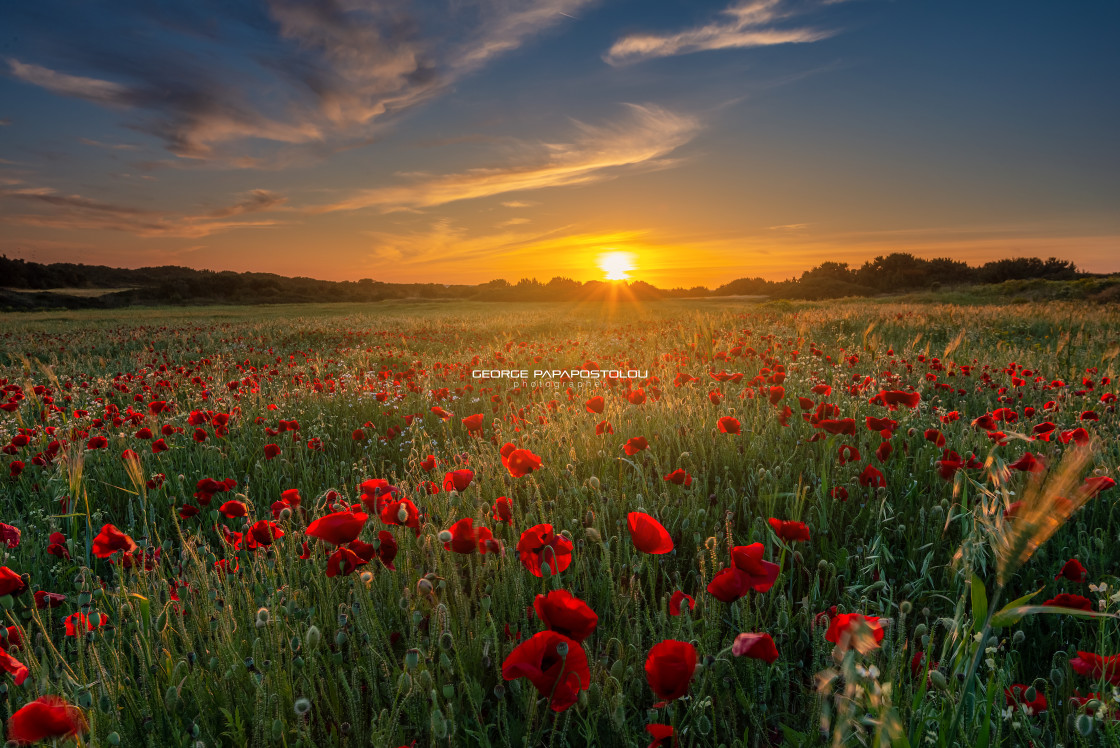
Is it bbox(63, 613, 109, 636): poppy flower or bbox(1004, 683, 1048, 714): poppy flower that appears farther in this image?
bbox(63, 613, 109, 636): poppy flower

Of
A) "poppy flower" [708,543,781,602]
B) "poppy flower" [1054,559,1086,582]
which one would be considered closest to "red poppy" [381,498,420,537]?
"poppy flower" [708,543,781,602]

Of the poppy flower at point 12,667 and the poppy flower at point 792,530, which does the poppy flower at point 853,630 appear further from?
the poppy flower at point 12,667

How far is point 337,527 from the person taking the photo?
1.56 m

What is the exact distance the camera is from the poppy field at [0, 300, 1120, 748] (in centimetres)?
131

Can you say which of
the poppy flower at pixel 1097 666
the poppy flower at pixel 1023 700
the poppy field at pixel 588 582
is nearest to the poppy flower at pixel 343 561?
the poppy field at pixel 588 582

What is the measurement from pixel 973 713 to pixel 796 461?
214 centimetres

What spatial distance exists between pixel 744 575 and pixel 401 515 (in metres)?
1.01

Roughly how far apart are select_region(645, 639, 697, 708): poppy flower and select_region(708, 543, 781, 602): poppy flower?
0.22 metres

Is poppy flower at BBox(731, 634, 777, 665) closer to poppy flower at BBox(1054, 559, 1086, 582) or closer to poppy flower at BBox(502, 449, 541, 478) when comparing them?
poppy flower at BBox(502, 449, 541, 478)

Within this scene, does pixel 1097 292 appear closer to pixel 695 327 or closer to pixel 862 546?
pixel 695 327

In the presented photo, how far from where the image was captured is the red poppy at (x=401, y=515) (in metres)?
1.70

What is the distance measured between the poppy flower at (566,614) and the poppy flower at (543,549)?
13.3 inches

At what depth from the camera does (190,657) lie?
1.64 meters

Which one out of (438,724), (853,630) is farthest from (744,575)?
(438,724)
